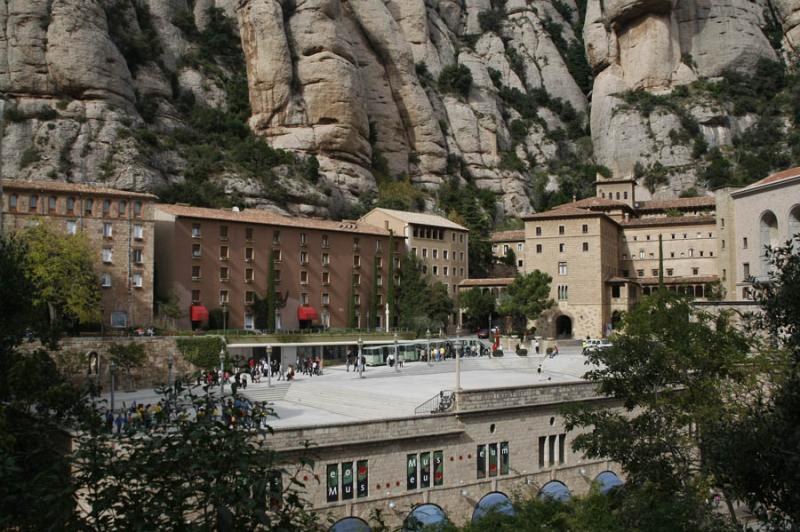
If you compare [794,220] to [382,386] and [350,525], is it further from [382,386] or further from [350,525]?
[350,525]

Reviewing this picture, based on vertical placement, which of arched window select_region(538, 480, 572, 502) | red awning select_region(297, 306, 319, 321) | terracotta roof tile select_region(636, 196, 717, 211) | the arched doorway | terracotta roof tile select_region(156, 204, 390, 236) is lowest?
arched window select_region(538, 480, 572, 502)

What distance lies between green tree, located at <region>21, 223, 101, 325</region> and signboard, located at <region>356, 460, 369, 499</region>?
84.6 feet

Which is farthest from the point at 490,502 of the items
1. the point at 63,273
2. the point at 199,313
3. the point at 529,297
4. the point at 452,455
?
the point at 529,297

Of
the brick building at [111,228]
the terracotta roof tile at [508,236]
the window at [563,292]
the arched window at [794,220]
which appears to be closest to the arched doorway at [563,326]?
the window at [563,292]

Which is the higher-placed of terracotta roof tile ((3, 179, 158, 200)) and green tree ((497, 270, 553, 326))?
terracotta roof tile ((3, 179, 158, 200))

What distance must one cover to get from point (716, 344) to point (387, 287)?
46.3m

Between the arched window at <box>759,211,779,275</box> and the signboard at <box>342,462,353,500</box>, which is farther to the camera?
the arched window at <box>759,211,779,275</box>

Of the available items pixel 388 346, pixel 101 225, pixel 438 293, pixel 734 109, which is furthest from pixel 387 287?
pixel 734 109

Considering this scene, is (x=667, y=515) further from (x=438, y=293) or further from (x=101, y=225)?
(x=438, y=293)

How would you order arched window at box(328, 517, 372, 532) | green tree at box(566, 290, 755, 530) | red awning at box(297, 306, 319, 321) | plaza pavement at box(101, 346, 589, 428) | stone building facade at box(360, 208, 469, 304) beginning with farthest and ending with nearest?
stone building facade at box(360, 208, 469, 304)
red awning at box(297, 306, 319, 321)
plaza pavement at box(101, 346, 589, 428)
arched window at box(328, 517, 372, 532)
green tree at box(566, 290, 755, 530)

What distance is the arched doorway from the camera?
231 feet

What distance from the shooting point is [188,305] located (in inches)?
2194

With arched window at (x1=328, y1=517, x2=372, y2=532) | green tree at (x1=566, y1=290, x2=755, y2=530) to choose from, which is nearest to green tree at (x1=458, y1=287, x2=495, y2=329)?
green tree at (x1=566, y1=290, x2=755, y2=530)

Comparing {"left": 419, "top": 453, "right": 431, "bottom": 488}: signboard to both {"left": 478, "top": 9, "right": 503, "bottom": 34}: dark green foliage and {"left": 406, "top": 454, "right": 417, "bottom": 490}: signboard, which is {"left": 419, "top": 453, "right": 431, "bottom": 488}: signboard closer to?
{"left": 406, "top": 454, "right": 417, "bottom": 490}: signboard
